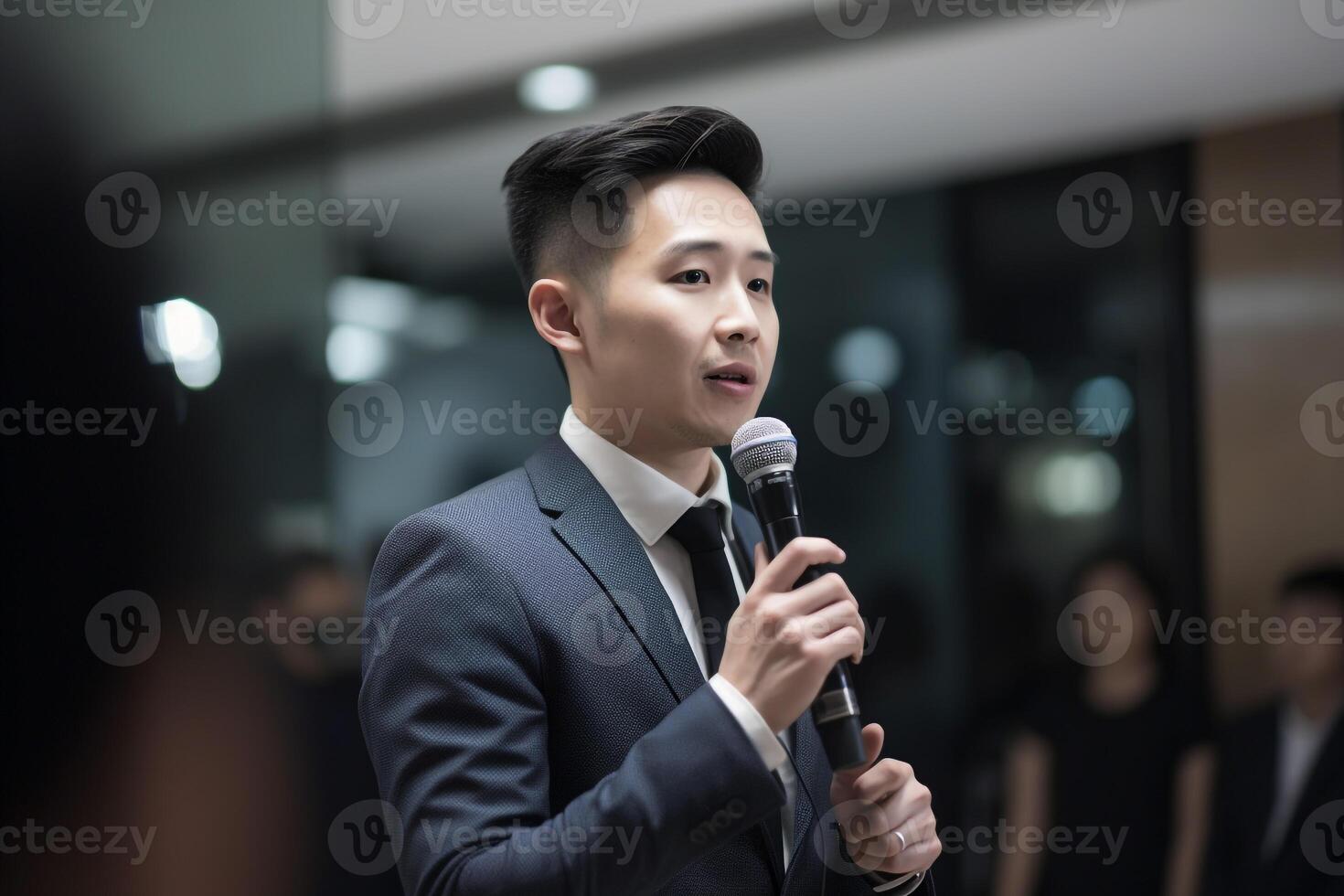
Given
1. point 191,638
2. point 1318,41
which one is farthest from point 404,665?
point 1318,41

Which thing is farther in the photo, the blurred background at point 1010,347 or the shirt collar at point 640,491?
the blurred background at point 1010,347

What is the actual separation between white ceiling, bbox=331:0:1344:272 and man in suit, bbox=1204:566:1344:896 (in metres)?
1.29

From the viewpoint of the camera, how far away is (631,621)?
126cm

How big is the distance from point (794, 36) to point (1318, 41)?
4.42 ft
